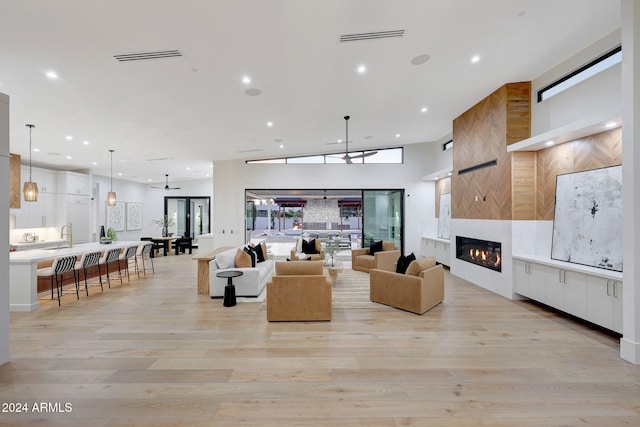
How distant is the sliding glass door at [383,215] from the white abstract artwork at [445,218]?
3.97 ft

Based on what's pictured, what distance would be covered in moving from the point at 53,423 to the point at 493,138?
695 cm

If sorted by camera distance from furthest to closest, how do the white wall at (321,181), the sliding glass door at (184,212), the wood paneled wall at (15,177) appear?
1. the sliding glass door at (184,212)
2. the white wall at (321,181)
3. the wood paneled wall at (15,177)

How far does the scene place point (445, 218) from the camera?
27.3ft

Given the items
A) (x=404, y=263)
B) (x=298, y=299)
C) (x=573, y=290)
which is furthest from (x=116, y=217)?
(x=573, y=290)

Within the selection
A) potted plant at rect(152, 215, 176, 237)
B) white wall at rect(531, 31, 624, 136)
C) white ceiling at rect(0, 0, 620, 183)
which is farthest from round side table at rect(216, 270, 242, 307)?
potted plant at rect(152, 215, 176, 237)

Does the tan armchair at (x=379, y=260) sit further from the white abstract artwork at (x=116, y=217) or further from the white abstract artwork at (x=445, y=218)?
the white abstract artwork at (x=116, y=217)

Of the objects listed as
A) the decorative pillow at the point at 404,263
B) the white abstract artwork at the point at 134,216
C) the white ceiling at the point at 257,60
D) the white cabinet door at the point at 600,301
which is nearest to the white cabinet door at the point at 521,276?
the white cabinet door at the point at 600,301

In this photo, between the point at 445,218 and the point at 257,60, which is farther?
the point at 445,218

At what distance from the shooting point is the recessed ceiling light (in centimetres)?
386

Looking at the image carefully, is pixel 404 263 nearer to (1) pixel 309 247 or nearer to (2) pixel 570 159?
(2) pixel 570 159

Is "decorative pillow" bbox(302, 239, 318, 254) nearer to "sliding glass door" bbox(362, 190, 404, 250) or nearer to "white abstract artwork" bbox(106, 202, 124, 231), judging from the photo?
"sliding glass door" bbox(362, 190, 404, 250)

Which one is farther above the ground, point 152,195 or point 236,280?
point 152,195

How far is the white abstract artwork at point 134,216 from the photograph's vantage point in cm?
1148

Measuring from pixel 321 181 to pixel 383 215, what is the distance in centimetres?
241
